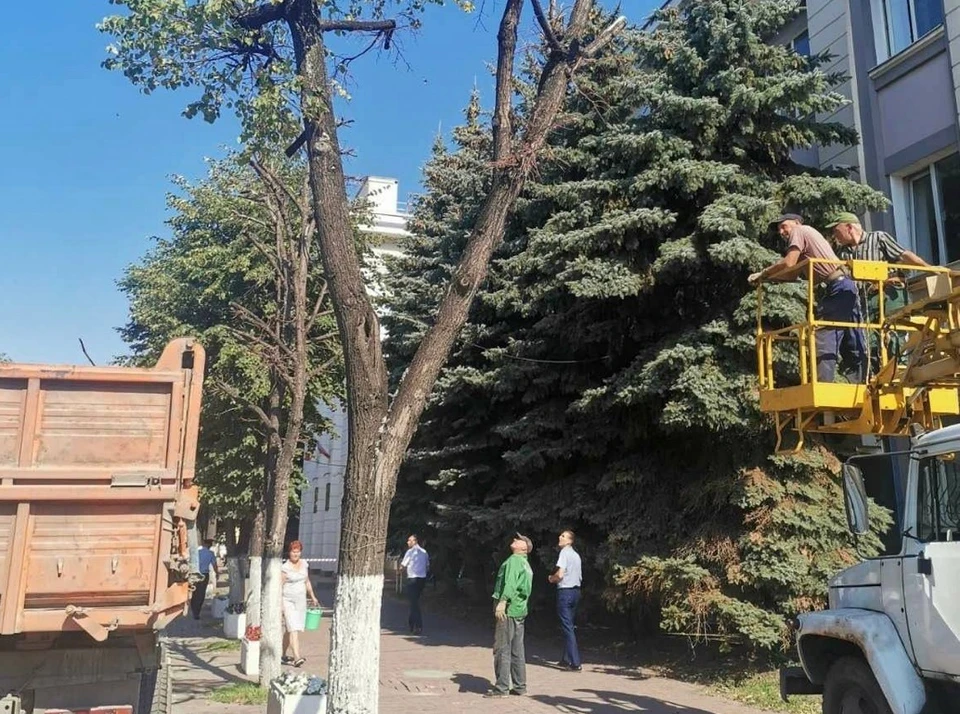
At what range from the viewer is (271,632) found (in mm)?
10320

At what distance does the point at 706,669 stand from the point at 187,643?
976 centimetres

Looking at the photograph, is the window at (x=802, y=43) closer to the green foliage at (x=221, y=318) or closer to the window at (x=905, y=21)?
the window at (x=905, y=21)

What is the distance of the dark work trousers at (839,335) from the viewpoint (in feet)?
23.9

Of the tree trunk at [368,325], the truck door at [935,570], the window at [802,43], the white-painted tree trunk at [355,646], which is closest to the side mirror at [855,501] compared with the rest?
the truck door at [935,570]

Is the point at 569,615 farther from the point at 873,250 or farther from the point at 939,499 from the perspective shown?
the point at 939,499

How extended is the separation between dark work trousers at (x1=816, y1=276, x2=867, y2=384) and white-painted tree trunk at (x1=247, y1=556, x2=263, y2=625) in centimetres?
840

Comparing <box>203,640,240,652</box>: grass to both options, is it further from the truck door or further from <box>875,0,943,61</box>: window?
<box>875,0,943,61</box>: window

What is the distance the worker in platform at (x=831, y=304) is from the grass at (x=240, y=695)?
706 centimetres

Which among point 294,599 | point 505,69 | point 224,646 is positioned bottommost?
point 224,646

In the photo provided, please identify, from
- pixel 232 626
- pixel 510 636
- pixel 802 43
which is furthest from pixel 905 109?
pixel 232 626

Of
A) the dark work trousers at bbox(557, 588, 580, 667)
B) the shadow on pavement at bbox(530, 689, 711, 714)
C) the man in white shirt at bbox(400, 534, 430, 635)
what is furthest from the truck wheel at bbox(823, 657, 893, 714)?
the man in white shirt at bbox(400, 534, 430, 635)

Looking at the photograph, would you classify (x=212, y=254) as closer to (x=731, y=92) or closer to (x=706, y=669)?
(x=731, y=92)

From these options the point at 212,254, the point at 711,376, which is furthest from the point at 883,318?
the point at 212,254

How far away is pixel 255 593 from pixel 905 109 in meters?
11.9
